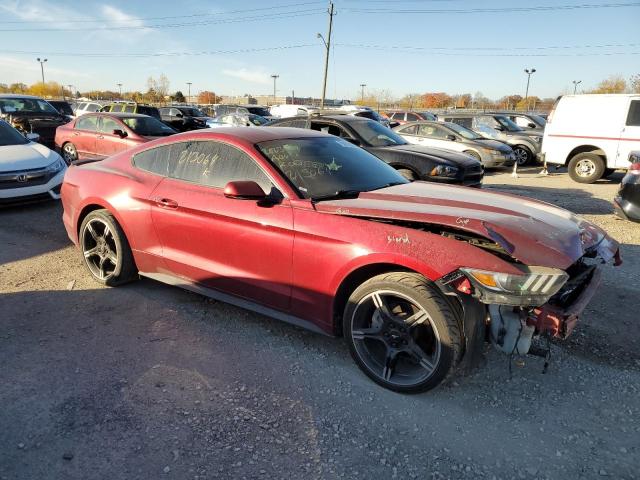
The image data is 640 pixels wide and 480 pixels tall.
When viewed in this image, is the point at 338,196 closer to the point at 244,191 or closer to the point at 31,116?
the point at 244,191

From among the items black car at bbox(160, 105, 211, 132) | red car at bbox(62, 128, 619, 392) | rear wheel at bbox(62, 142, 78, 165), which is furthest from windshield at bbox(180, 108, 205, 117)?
red car at bbox(62, 128, 619, 392)

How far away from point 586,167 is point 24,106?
54.3 feet

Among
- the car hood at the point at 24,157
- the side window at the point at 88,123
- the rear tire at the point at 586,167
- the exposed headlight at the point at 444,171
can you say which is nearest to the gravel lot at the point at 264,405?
the exposed headlight at the point at 444,171

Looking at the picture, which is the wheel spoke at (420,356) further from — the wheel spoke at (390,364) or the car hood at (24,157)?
the car hood at (24,157)

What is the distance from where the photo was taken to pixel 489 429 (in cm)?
266

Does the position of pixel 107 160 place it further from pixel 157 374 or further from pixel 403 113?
pixel 403 113

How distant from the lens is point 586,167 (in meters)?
11.3

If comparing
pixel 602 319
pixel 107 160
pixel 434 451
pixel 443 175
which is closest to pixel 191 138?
pixel 107 160

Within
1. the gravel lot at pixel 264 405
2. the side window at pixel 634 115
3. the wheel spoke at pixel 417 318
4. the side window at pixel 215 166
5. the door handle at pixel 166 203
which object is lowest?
the gravel lot at pixel 264 405

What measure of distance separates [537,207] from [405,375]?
1610 mm

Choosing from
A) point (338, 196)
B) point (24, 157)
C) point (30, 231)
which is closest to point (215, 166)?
point (338, 196)

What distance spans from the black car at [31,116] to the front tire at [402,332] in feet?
47.9

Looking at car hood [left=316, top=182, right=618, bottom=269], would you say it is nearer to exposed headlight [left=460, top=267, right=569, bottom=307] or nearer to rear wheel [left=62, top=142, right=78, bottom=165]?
exposed headlight [left=460, top=267, right=569, bottom=307]

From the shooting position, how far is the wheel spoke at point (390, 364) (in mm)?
2973
